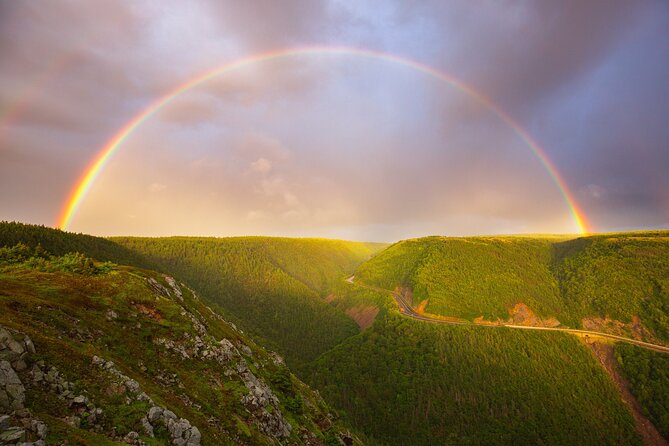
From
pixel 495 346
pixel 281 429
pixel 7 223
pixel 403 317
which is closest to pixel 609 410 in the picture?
pixel 495 346

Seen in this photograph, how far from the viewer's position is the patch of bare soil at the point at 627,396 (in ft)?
362

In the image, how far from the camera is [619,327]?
5733 inches

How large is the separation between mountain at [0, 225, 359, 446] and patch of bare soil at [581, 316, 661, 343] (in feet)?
554

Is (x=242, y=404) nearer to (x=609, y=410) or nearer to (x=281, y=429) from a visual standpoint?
(x=281, y=429)

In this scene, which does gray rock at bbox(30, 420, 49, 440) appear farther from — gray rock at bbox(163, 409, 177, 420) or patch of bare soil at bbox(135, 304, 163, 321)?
patch of bare soil at bbox(135, 304, 163, 321)

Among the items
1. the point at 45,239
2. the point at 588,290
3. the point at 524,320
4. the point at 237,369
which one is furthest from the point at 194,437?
the point at 588,290

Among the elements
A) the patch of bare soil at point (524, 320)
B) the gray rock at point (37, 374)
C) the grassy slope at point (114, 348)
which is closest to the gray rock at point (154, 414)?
the grassy slope at point (114, 348)

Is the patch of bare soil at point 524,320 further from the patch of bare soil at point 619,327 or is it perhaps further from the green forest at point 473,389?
the green forest at point 473,389

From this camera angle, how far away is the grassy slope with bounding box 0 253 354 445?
17016mm

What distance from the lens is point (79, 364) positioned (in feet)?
59.5

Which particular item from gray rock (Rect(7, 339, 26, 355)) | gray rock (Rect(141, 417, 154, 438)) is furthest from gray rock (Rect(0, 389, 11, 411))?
gray rock (Rect(141, 417, 154, 438))

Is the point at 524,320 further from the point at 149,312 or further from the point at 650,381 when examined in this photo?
the point at 149,312

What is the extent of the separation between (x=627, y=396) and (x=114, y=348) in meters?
176

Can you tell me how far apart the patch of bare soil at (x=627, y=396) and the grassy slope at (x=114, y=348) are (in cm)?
14810
